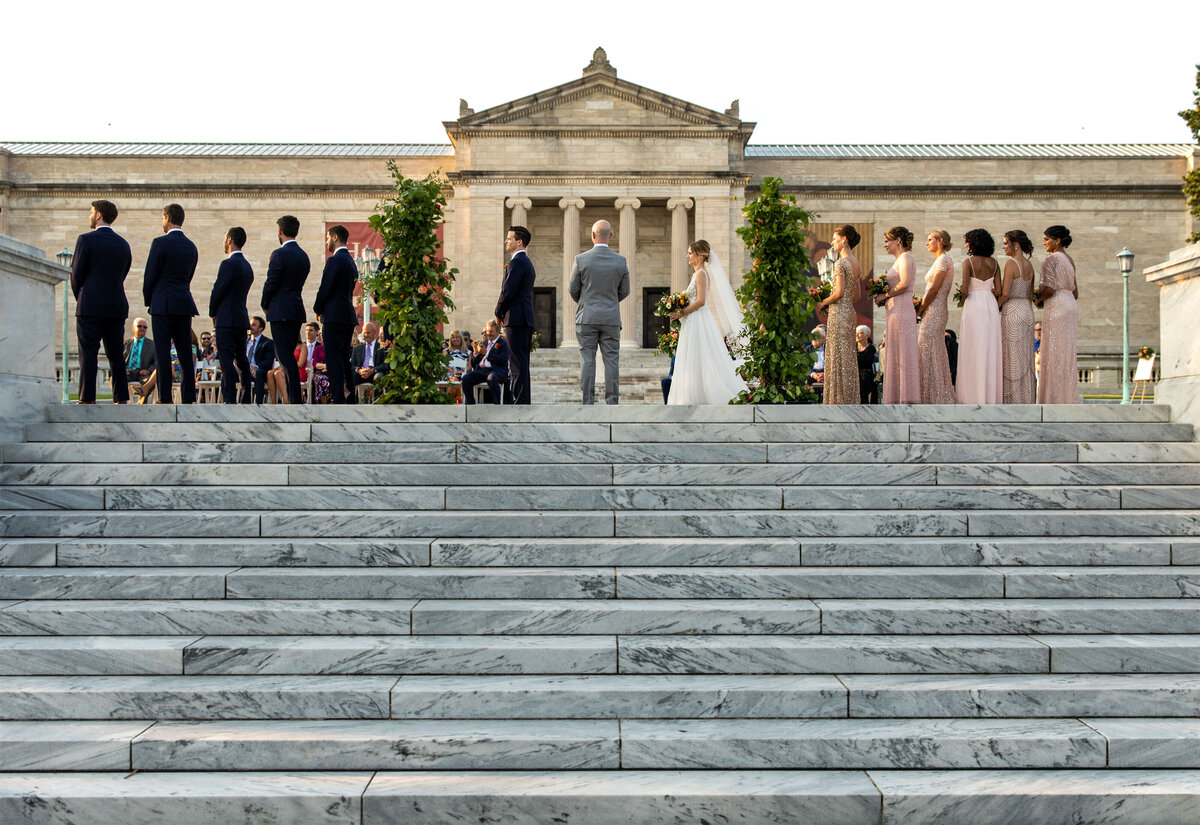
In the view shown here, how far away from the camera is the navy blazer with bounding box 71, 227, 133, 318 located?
8.62 m

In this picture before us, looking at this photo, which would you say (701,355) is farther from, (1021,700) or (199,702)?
(199,702)

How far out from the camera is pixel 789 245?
9.66m

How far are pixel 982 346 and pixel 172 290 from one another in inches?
352

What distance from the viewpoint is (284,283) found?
1001cm

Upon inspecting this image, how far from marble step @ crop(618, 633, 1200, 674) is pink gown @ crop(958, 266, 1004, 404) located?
5.21 metres

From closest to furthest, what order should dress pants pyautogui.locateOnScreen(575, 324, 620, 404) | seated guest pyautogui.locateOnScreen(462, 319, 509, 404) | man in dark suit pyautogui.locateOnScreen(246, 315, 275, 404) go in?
dress pants pyautogui.locateOnScreen(575, 324, 620, 404)
seated guest pyautogui.locateOnScreen(462, 319, 509, 404)
man in dark suit pyautogui.locateOnScreen(246, 315, 275, 404)

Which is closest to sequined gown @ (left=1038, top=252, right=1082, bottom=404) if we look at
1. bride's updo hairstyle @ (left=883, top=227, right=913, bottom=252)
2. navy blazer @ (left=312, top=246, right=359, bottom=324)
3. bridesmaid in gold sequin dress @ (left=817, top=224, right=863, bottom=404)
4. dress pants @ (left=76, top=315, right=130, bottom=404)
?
bride's updo hairstyle @ (left=883, top=227, right=913, bottom=252)

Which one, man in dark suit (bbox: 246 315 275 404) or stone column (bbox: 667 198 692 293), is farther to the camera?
stone column (bbox: 667 198 692 293)

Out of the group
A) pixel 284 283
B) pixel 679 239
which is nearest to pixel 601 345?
pixel 284 283

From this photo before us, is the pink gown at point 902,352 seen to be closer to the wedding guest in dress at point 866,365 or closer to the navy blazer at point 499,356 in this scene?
the wedding guest in dress at point 866,365

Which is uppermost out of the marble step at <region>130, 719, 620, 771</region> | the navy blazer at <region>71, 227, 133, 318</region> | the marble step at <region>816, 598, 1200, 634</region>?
the navy blazer at <region>71, 227, 133, 318</region>

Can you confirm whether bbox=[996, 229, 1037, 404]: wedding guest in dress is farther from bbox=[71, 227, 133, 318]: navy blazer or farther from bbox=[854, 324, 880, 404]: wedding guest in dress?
bbox=[71, 227, 133, 318]: navy blazer

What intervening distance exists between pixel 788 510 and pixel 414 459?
3115mm

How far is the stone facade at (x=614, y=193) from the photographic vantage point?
33.2 meters
